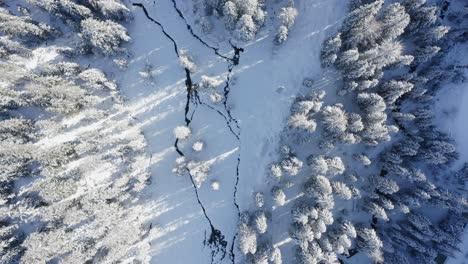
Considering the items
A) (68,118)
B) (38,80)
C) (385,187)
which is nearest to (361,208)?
(385,187)

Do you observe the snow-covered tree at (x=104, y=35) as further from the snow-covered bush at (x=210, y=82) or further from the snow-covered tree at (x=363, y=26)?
the snow-covered tree at (x=363, y=26)

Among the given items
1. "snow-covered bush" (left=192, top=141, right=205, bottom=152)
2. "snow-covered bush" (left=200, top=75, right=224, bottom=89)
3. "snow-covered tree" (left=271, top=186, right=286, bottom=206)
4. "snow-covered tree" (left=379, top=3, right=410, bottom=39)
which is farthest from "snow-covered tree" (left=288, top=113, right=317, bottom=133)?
"snow-covered tree" (left=379, top=3, right=410, bottom=39)

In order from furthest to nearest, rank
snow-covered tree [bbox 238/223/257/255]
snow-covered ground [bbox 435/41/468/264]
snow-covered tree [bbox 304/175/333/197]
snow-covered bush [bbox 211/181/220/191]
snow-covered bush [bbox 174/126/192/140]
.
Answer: snow-covered ground [bbox 435/41/468/264] < snow-covered bush [bbox 211/181/220/191] < snow-covered bush [bbox 174/126/192/140] < snow-covered tree [bbox 304/175/333/197] < snow-covered tree [bbox 238/223/257/255]

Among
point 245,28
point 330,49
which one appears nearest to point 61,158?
point 245,28

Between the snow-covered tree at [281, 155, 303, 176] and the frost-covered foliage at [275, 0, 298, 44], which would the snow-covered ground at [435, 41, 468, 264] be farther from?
the frost-covered foliage at [275, 0, 298, 44]

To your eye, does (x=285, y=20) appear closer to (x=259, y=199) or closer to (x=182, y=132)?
(x=182, y=132)

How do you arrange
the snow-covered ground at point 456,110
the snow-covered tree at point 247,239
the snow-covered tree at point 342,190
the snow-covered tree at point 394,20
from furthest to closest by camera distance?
the snow-covered ground at point 456,110
the snow-covered tree at point 342,190
the snow-covered tree at point 247,239
the snow-covered tree at point 394,20

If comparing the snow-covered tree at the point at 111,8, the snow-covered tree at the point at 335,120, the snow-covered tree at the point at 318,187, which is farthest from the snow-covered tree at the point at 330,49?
the snow-covered tree at the point at 111,8

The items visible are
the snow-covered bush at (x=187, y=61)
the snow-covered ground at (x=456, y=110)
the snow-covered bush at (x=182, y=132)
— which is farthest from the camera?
the snow-covered ground at (x=456, y=110)
